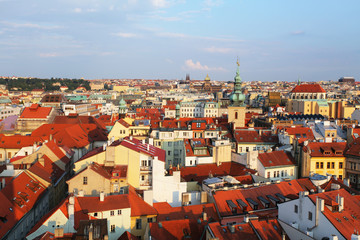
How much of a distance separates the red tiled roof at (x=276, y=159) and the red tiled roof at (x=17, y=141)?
1833 inches

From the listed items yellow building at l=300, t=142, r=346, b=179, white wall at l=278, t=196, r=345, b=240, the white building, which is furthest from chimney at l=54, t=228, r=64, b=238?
yellow building at l=300, t=142, r=346, b=179

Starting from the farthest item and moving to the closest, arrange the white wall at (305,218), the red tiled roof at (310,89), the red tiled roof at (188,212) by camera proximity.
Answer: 1. the red tiled roof at (310,89)
2. the red tiled roof at (188,212)
3. the white wall at (305,218)

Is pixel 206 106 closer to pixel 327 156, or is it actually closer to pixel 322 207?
pixel 327 156

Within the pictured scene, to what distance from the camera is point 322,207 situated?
31156 mm

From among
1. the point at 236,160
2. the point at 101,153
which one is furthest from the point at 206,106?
the point at 101,153

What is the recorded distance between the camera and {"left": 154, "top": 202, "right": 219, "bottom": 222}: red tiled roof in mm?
38188

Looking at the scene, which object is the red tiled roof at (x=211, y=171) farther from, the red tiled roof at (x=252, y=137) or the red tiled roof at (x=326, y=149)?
the red tiled roof at (x=252, y=137)

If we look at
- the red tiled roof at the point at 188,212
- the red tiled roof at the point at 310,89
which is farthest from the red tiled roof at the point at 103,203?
the red tiled roof at the point at 310,89

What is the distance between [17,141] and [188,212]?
53514 millimetres

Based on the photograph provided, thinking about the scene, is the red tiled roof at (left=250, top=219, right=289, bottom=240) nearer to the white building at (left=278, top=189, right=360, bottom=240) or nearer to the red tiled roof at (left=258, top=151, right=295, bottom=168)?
the white building at (left=278, top=189, right=360, bottom=240)

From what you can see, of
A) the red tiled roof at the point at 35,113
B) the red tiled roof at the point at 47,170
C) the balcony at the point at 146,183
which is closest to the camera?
the balcony at the point at 146,183

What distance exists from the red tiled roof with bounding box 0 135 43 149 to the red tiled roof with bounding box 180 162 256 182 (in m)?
37.2

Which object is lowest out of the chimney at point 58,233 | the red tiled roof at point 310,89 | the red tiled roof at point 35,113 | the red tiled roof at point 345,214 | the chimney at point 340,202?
the chimney at point 58,233

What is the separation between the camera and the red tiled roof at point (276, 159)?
2197 inches
